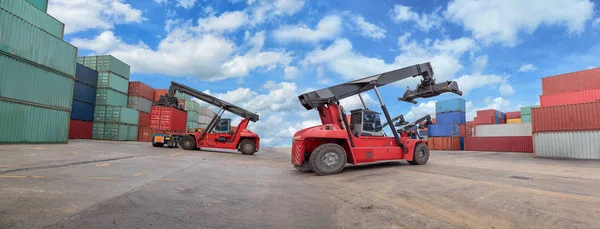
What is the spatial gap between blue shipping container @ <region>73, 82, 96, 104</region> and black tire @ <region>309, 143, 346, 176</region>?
109 feet

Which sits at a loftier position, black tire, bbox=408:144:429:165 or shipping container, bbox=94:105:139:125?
shipping container, bbox=94:105:139:125

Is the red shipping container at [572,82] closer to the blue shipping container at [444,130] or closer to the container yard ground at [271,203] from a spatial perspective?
the blue shipping container at [444,130]

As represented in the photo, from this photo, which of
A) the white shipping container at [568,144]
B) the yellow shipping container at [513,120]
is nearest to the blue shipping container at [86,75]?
the white shipping container at [568,144]

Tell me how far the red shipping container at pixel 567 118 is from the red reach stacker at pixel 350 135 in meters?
13.6

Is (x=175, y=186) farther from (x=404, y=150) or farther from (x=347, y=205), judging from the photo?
(x=404, y=150)

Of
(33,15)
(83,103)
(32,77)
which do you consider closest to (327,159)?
(32,77)

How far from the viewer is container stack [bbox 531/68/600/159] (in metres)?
18.9

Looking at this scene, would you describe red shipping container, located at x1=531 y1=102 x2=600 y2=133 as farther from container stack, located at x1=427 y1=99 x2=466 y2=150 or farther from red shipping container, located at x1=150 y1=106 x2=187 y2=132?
red shipping container, located at x1=150 y1=106 x2=187 y2=132

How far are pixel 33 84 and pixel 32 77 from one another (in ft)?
1.52

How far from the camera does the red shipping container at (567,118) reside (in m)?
18.7

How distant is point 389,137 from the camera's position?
11523 millimetres

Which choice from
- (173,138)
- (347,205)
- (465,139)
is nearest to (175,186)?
(347,205)

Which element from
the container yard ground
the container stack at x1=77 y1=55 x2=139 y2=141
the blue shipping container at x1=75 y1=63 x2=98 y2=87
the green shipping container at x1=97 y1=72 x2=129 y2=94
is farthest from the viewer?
the green shipping container at x1=97 y1=72 x2=129 y2=94

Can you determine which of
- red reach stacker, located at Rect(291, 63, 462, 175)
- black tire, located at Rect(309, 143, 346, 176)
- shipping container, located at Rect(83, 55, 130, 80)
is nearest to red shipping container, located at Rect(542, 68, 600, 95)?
red reach stacker, located at Rect(291, 63, 462, 175)
